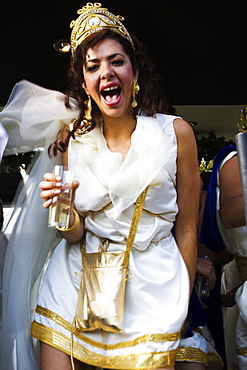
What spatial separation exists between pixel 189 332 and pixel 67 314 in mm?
743

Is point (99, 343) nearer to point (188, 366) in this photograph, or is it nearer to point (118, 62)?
point (188, 366)

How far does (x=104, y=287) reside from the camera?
2680 mm

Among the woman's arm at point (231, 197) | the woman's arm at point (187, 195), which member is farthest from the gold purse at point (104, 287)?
the woman's arm at point (231, 197)

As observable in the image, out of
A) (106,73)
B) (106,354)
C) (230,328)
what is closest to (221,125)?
(230,328)

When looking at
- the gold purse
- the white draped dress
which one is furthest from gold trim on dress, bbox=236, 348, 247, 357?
the gold purse

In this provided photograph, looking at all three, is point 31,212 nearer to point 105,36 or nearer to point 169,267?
point 169,267

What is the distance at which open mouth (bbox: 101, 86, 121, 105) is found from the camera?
2994mm

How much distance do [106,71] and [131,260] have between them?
2.89 feet

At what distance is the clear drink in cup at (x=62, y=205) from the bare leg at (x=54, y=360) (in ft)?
1.66

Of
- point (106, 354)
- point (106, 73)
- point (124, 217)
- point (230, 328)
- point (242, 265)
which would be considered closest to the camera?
point (106, 354)

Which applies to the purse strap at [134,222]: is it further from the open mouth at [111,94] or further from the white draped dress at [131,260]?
the open mouth at [111,94]

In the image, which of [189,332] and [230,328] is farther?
[230,328]

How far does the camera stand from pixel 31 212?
302 centimetres

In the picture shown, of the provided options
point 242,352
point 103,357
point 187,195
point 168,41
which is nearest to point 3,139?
point 187,195
